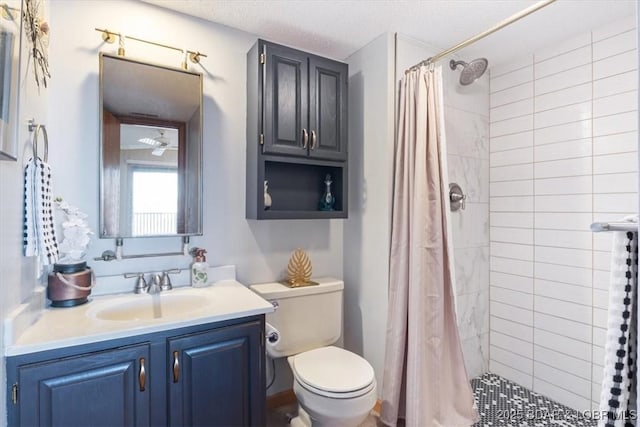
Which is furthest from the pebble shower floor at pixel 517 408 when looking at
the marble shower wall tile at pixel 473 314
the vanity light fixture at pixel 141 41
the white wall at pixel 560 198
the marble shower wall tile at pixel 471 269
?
the vanity light fixture at pixel 141 41

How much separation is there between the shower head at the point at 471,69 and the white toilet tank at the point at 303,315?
5.27 feet

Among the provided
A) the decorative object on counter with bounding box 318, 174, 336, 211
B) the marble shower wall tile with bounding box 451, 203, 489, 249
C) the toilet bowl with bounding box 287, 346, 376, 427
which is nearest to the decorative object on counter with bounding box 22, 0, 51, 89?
the decorative object on counter with bounding box 318, 174, 336, 211

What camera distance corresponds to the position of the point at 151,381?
1233mm

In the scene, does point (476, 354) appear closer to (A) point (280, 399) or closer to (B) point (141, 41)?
(A) point (280, 399)

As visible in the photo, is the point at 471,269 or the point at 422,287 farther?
the point at 471,269

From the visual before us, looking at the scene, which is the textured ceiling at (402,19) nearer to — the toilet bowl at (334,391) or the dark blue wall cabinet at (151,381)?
the dark blue wall cabinet at (151,381)

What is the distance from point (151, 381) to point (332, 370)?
83 centimetres

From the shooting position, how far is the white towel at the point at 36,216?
1181 millimetres

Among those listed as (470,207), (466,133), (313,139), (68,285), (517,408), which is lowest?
(517,408)

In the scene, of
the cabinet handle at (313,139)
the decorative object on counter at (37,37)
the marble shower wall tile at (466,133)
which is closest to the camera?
the decorative object on counter at (37,37)

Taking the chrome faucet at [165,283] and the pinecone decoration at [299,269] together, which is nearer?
the chrome faucet at [165,283]

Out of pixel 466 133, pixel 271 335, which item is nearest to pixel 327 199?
pixel 271 335

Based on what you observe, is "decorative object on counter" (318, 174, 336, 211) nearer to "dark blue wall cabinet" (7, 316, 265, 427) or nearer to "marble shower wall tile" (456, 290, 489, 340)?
"dark blue wall cabinet" (7, 316, 265, 427)

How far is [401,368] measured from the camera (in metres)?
1.83
